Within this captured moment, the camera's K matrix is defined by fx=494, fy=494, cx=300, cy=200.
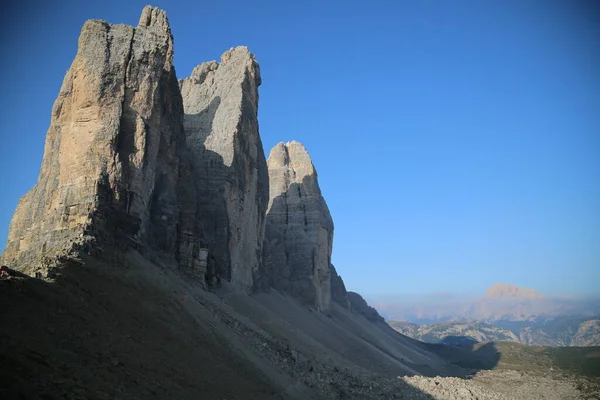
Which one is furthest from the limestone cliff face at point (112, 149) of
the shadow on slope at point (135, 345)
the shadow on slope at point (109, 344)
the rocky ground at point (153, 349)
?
the shadow on slope at point (109, 344)

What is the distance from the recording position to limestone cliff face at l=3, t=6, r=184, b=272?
89.5ft

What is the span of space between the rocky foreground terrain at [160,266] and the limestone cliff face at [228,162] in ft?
0.58

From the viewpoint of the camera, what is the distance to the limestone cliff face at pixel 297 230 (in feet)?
220

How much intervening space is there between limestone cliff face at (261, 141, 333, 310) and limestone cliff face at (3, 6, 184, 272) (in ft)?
95.2

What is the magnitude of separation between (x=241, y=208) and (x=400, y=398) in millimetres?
23023

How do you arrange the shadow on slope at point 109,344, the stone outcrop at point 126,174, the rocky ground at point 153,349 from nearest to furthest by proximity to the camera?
1. the shadow on slope at point 109,344
2. the rocky ground at point 153,349
3. the stone outcrop at point 126,174

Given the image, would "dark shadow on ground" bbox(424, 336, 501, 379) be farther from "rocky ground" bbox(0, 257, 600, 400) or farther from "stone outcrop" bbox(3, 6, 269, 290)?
"stone outcrop" bbox(3, 6, 269, 290)

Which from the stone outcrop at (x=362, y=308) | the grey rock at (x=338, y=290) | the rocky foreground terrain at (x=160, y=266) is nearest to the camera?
the rocky foreground terrain at (x=160, y=266)

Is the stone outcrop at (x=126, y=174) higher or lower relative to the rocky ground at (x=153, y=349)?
higher

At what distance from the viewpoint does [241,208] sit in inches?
1886

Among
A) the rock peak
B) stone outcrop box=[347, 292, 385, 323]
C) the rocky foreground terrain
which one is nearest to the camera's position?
the rocky foreground terrain

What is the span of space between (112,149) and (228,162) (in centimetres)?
1818

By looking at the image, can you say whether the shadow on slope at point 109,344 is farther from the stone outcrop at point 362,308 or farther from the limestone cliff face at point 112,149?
the stone outcrop at point 362,308

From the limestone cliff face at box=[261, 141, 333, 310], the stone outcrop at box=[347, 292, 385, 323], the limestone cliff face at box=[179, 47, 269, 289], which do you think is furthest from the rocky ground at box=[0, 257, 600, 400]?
the stone outcrop at box=[347, 292, 385, 323]
